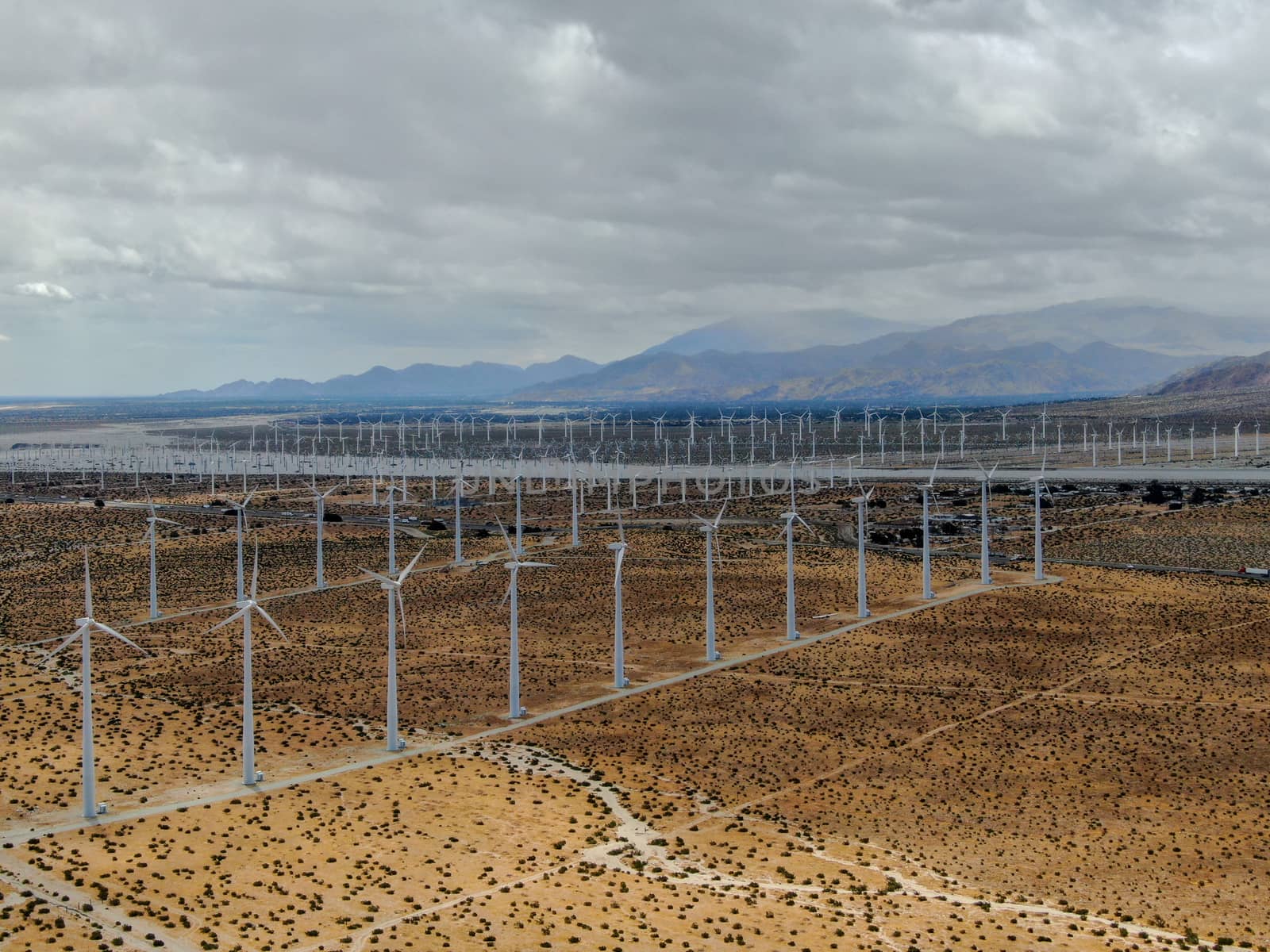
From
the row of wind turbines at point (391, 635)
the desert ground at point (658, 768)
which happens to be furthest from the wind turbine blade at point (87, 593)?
the desert ground at point (658, 768)

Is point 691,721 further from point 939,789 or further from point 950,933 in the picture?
point 950,933

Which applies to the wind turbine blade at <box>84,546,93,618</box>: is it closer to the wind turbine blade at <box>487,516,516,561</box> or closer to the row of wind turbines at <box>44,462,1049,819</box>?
the row of wind turbines at <box>44,462,1049,819</box>

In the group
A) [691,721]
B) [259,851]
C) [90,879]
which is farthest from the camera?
[691,721]

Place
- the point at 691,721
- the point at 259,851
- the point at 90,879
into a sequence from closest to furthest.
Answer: the point at 90,879
the point at 259,851
the point at 691,721

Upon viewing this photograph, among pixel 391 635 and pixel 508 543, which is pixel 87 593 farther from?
pixel 508 543

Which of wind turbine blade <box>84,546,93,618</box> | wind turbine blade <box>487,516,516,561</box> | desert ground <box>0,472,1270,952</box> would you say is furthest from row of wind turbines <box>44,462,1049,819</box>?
desert ground <box>0,472,1270,952</box>

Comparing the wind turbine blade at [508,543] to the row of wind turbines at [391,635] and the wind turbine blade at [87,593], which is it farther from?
the wind turbine blade at [87,593]

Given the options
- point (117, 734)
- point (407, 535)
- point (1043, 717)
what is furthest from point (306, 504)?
point (1043, 717)

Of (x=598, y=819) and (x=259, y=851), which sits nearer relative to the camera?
(x=259, y=851)
